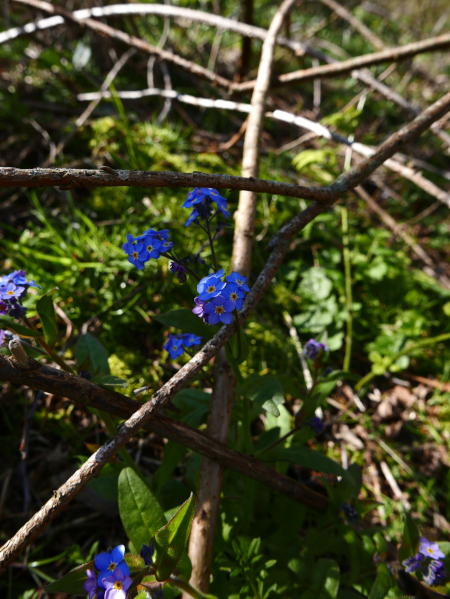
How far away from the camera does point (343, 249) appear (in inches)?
145

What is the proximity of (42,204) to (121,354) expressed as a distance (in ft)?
Result: 5.96

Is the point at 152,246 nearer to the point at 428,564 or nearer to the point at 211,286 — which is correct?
the point at 211,286

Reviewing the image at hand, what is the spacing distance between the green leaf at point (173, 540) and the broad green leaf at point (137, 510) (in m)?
0.16

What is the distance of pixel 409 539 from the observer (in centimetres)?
170

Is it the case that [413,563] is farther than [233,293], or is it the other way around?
[413,563]

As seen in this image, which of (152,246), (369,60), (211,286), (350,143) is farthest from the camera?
(369,60)

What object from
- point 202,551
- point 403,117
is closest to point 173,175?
point 202,551

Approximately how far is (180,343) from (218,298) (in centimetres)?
61

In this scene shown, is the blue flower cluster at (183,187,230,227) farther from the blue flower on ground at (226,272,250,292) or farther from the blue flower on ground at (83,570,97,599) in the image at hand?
the blue flower on ground at (83,570,97,599)

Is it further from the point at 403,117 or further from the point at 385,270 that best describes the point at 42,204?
the point at 403,117

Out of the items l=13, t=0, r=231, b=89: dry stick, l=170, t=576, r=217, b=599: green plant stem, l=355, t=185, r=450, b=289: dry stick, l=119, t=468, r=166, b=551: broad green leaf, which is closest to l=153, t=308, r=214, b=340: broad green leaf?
l=119, t=468, r=166, b=551: broad green leaf

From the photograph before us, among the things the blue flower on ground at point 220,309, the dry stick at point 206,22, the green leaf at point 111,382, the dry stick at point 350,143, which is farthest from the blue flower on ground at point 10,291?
the dry stick at point 206,22

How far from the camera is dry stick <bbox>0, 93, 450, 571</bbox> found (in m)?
1.13

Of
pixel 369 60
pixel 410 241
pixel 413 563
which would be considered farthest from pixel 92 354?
pixel 369 60
